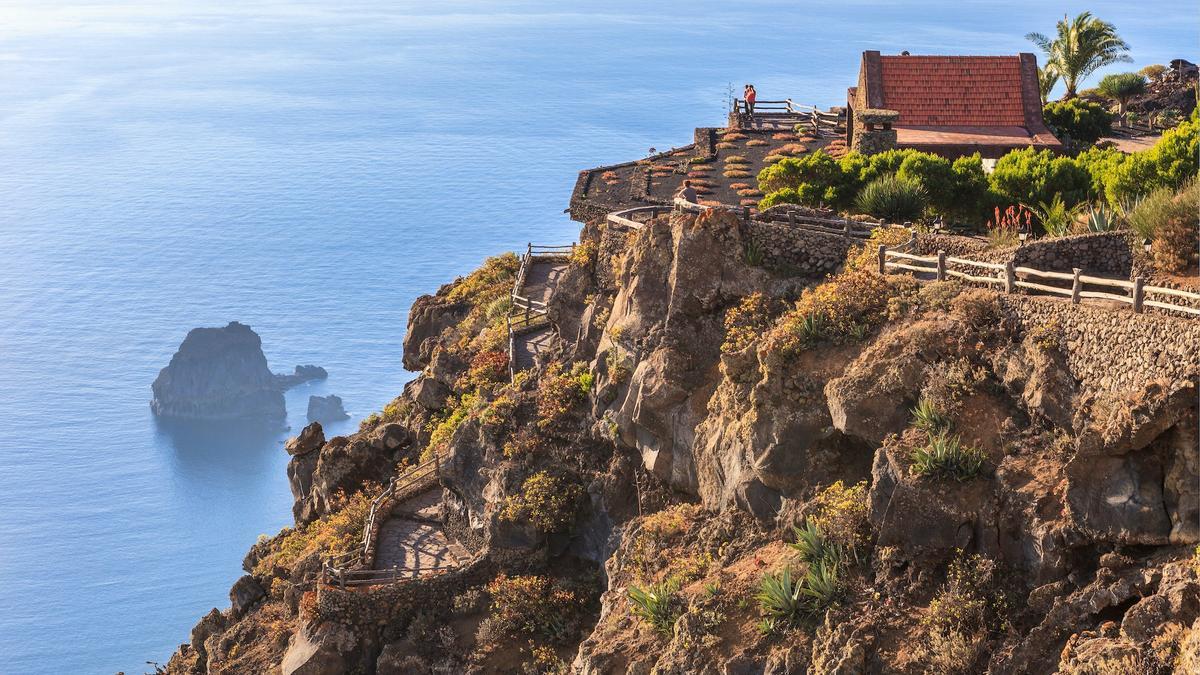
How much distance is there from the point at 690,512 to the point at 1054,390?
9.92 meters

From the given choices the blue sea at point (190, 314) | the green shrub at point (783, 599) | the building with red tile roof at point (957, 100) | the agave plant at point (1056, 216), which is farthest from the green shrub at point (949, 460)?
the blue sea at point (190, 314)

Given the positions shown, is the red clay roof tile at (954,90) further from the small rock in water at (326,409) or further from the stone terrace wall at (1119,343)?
the small rock in water at (326,409)

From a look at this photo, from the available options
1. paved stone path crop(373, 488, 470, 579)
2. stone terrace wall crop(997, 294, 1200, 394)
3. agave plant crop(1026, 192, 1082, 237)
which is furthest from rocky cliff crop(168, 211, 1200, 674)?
agave plant crop(1026, 192, 1082, 237)

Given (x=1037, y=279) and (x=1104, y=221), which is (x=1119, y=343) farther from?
(x=1104, y=221)

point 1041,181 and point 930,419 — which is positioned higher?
point 1041,181

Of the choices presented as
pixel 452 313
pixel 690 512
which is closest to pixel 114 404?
pixel 452 313

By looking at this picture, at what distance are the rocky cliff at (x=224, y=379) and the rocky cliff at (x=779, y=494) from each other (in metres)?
91.5

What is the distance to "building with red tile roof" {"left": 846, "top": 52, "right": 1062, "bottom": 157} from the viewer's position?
162 ft

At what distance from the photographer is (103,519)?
10588 cm

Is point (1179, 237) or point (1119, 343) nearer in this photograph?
point (1119, 343)

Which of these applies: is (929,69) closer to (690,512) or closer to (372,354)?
(690,512)

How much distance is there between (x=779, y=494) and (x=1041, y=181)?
619 inches

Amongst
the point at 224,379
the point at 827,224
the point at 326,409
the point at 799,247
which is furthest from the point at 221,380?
the point at 799,247

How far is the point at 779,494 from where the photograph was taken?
2833 cm
